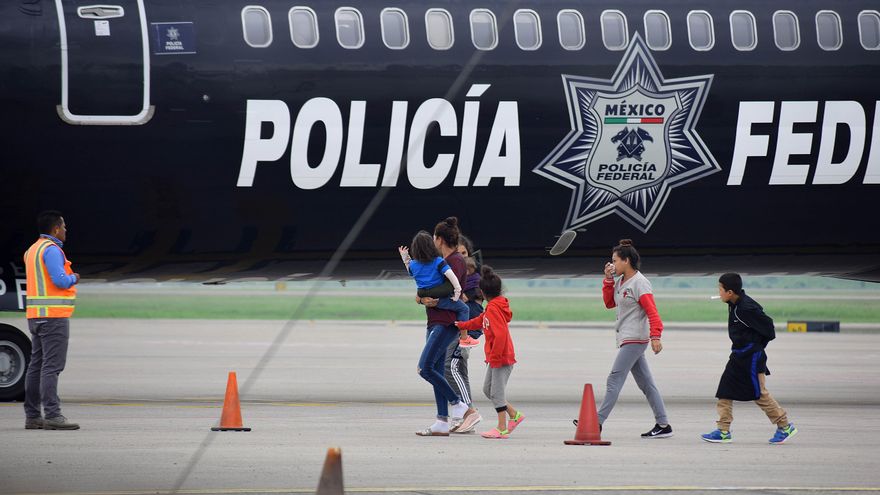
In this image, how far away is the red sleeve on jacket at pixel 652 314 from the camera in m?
12.5

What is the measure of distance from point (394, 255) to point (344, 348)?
13.0 m

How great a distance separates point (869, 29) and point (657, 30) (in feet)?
9.69

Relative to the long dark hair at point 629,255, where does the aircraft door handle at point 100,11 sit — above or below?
above

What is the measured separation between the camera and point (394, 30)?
1611 centimetres

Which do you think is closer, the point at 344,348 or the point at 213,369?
the point at 213,369

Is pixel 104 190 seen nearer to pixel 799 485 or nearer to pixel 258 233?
pixel 258 233

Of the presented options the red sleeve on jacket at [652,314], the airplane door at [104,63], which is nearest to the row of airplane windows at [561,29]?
the airplane door at [104,63]

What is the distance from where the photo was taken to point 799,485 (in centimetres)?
1005

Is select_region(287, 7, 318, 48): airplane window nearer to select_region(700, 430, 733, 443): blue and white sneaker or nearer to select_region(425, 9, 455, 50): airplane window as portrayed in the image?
select_region(425, 9, 455, 50): airplane window

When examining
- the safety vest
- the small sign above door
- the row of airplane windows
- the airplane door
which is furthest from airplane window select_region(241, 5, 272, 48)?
the safety vest

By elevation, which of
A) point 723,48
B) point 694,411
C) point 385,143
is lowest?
point 694,411

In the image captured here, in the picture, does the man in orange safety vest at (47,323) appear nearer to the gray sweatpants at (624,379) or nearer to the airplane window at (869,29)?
the gray sweatpants at (624,379)

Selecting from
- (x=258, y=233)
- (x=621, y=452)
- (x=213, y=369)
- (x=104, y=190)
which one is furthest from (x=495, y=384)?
(x=213, y=369)

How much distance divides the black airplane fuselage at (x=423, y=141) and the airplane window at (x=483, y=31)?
0.25 ft
